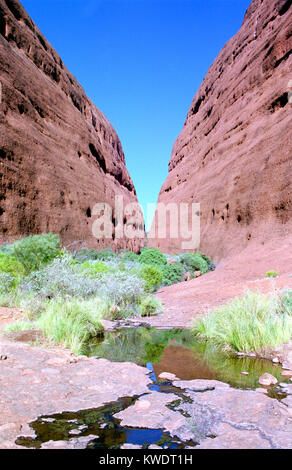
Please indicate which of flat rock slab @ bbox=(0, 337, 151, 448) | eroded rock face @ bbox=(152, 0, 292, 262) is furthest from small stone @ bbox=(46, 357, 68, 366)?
eroded rock face @ bbox=(152, 0, 292, 262)

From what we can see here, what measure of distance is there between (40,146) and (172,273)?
1158 centimetres

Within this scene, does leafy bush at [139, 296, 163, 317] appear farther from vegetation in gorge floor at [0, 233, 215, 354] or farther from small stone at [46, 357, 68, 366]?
small stone at [46, 357, 68, 366]

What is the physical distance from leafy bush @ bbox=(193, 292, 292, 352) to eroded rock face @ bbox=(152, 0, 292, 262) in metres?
12.9

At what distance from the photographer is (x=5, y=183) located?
1662 cm

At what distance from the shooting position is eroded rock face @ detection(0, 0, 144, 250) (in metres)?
17.5

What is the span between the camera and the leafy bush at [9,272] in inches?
322

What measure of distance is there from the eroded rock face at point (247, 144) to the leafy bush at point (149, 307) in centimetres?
1096

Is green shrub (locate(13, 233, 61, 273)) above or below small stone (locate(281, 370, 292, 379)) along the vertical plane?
above

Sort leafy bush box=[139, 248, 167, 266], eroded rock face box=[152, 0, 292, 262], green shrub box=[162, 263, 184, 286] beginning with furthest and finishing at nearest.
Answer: leafy bush box=[139, 248, 167, 266], eroded rock face box=[152, 0, 292, 262], green shrub box=[162, 263, 184, 286]

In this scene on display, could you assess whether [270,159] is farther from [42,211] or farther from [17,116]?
[17,116]

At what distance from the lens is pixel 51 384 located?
2.92 m

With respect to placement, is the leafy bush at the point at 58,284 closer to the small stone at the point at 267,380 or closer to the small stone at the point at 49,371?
the small stone at the point at 49,371

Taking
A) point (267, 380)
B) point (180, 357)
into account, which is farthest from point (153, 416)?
point (180, 357)

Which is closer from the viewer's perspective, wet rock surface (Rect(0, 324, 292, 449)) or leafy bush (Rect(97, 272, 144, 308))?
wet rock surface (Rect(0, 324, 292, 449))
